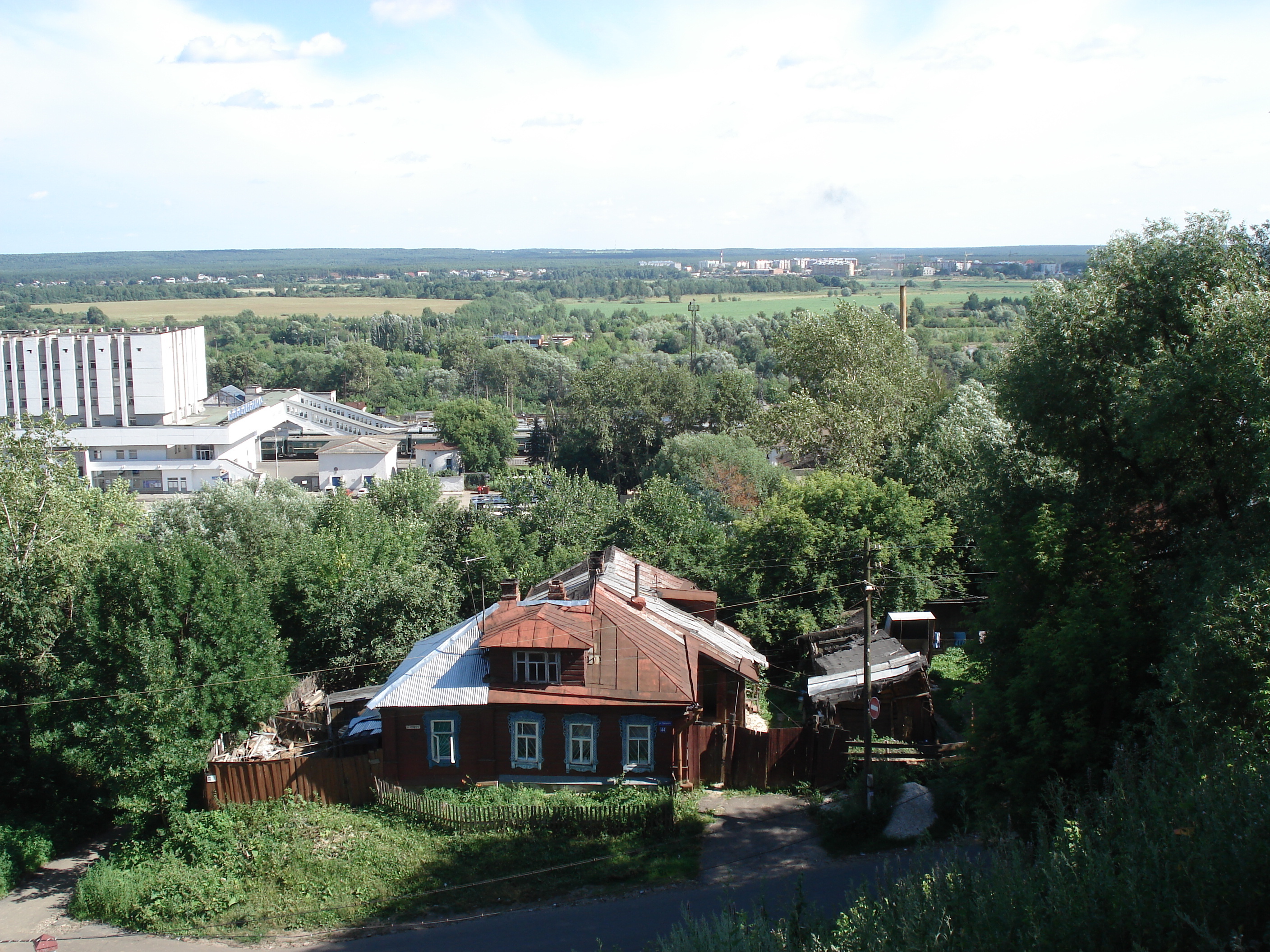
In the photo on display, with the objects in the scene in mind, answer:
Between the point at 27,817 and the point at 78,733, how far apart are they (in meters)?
3.09

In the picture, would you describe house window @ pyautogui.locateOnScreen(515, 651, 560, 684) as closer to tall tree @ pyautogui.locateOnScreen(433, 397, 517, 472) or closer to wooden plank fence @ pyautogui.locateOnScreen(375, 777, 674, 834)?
wooden plank fence @ pyautogui.locateOnScreen(375, 777, 674, 834)

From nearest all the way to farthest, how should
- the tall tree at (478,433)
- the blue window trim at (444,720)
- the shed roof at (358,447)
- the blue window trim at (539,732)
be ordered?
the blue window trim at (539,732) < the blue window trim at (444,720) < the shed roof at (358,447) < the tall tree at (478,433)

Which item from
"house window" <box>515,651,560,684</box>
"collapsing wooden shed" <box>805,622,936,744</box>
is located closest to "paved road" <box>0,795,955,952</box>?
"collapsing wooden shed" <box>805,622,936,744</box>

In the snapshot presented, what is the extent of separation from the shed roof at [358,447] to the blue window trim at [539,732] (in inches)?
1823

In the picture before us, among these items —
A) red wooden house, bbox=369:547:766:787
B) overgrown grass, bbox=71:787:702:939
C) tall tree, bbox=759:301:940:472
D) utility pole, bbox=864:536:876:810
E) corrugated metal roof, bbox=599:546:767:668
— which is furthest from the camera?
tall tree, bbox=759:301:940:472

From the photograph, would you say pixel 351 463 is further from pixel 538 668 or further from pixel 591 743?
pixel 591 743

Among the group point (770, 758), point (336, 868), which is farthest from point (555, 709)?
point (336, 868)

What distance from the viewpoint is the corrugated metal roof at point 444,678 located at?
1780 cm

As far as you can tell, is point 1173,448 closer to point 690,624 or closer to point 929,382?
point 690,624

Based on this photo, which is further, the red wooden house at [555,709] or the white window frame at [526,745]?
the white window frame at [526,745]

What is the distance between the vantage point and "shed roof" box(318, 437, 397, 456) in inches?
2426

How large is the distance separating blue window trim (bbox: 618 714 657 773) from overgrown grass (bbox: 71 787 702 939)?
1.94 ft

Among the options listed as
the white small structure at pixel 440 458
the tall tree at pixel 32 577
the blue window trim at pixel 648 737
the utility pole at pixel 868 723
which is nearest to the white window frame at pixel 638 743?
the blue window trim at pixel 648 737

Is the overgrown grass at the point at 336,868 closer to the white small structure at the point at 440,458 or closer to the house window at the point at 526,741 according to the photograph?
the house window at the point at 526,741
